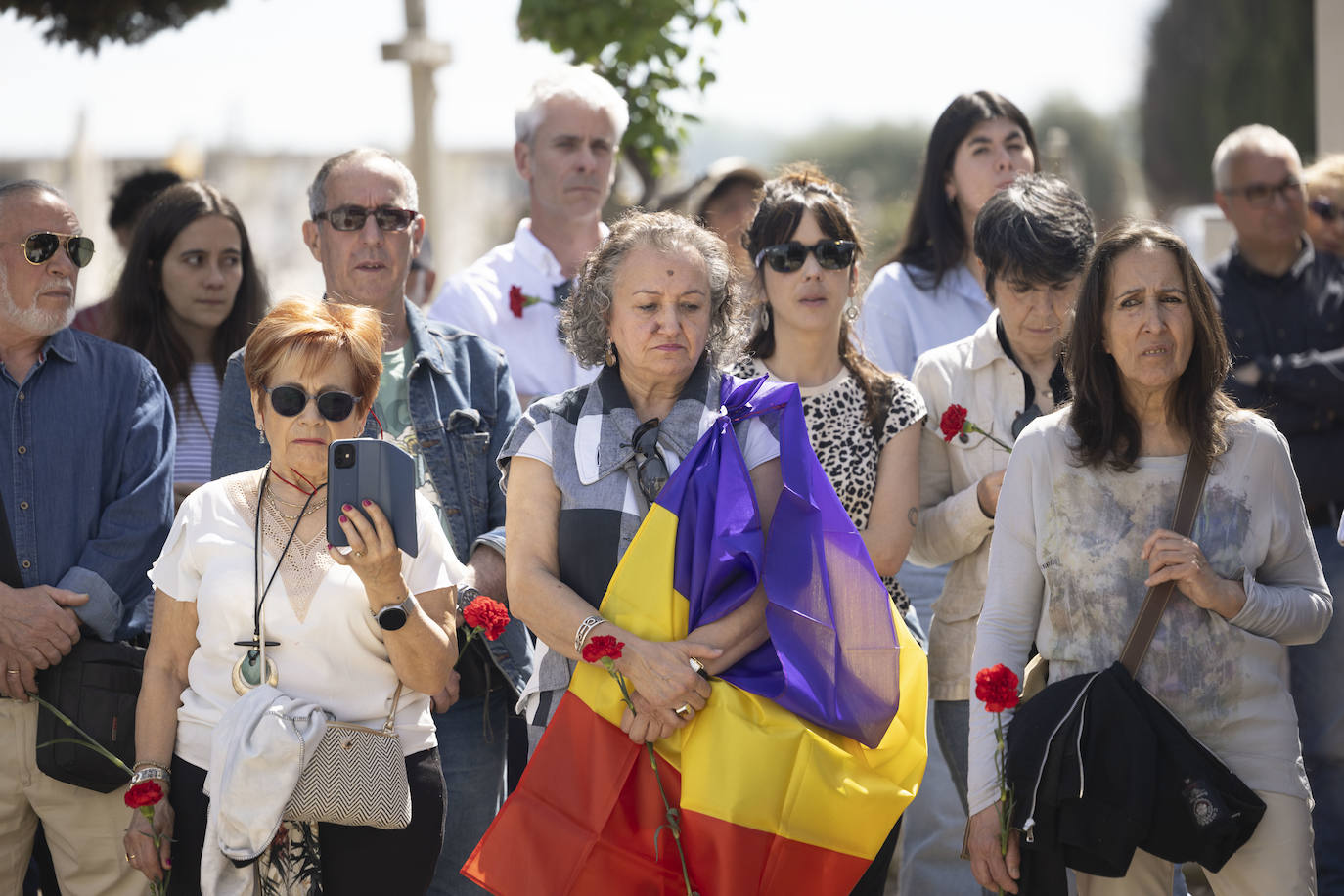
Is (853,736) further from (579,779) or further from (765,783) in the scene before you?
(579,779)

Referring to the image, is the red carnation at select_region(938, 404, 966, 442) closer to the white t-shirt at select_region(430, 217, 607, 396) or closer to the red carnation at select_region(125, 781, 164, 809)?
the white t-shirt at select_region(430, 217, 607, 396)

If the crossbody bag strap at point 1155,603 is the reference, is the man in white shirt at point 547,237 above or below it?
above

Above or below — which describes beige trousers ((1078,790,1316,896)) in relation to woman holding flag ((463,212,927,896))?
below

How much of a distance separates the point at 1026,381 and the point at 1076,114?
3257 inches

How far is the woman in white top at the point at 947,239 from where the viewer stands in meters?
4.71

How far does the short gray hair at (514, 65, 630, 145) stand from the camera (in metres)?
5.17

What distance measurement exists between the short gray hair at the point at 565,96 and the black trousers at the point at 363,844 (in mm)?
2667

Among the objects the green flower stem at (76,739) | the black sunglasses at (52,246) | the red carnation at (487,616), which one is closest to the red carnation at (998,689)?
the red carnation at (487,616)

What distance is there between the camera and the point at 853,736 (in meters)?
3.03

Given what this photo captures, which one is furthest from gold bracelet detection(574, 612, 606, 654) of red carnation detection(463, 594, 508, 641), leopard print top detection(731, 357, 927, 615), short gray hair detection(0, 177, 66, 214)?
short gray hair detection(0, 177, 66, 214)

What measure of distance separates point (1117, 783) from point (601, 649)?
1139 millimetres

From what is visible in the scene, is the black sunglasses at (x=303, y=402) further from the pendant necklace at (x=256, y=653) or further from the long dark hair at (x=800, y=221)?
the long dark hair at (x=800, y=221)

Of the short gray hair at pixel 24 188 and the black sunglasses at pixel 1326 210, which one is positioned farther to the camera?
the black sunglasses at pixel 1326 210

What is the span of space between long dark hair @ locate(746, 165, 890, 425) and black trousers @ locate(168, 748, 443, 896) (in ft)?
5.12
